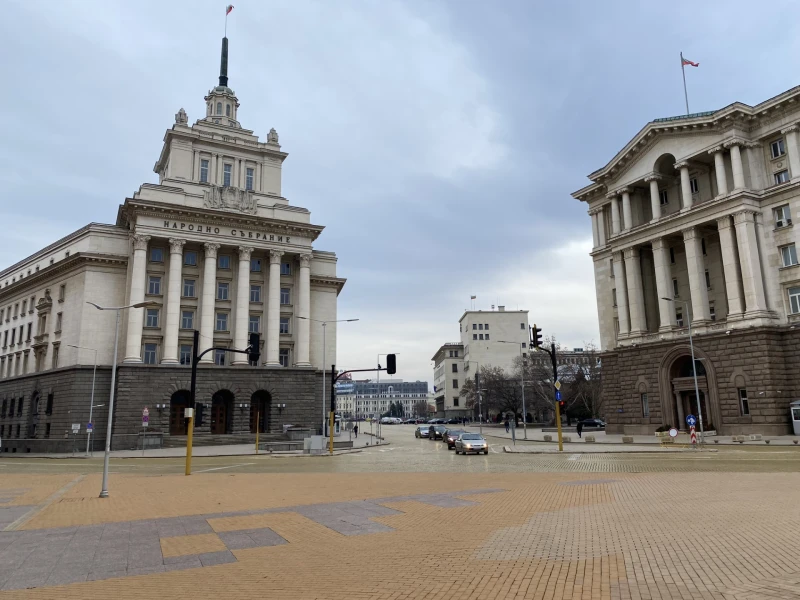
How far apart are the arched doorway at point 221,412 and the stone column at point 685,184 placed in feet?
152

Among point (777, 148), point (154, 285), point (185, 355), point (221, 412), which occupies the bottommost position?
point (221, 412)

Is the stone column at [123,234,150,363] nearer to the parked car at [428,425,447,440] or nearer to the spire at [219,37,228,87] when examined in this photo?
the spire at [219,37,228,87]

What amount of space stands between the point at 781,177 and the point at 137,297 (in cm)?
5745

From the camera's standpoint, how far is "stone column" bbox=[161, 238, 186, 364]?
55.2 m

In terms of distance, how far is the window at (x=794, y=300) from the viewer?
44.3m

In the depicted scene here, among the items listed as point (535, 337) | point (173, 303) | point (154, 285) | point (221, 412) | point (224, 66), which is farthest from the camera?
point (224, 66)

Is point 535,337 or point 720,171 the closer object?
point 535,337

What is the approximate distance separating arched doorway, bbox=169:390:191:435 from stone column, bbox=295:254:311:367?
11655mm

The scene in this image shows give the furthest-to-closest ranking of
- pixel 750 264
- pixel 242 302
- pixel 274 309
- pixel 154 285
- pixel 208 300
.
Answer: pixel 274 309 → pixel 242 302 → pixel 154 285 → pixel 208 300 → pixel 750 264

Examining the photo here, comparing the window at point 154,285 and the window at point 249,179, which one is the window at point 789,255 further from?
the window at point 154,285

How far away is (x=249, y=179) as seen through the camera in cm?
6556

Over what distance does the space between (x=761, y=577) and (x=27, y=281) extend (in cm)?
7726

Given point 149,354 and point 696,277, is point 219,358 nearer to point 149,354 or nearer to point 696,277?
point 149,354

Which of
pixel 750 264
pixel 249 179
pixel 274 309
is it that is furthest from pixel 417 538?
pixel 249 179
